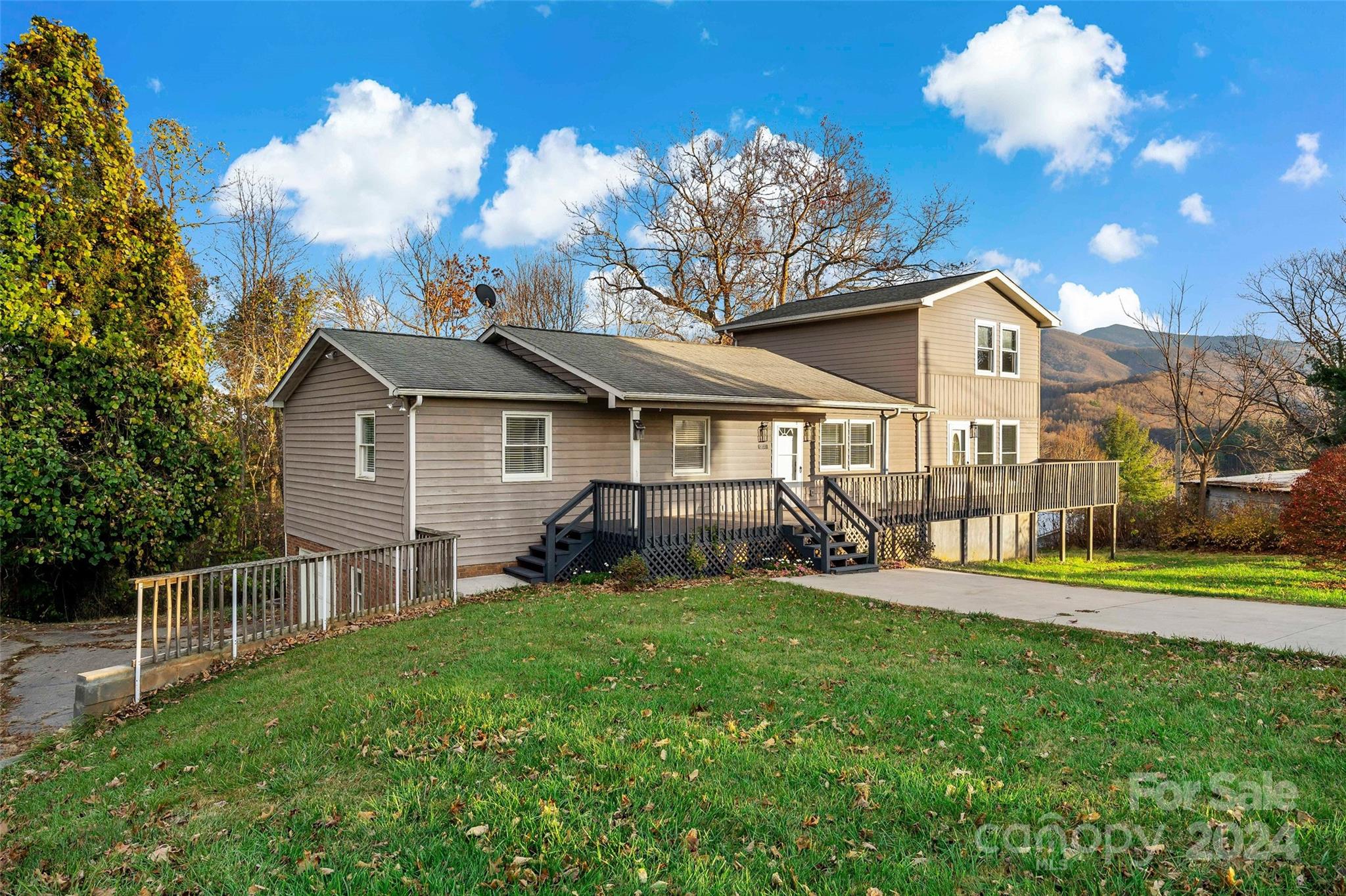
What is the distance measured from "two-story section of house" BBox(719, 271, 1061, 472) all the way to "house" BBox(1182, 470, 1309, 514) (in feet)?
23.1

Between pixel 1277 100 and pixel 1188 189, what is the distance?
29.3 ft

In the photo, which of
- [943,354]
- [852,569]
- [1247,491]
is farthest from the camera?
[1247,491]

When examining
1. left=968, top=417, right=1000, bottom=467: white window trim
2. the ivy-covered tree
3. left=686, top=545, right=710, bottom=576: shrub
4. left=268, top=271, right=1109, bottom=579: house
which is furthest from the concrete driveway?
the ivy-covered tree

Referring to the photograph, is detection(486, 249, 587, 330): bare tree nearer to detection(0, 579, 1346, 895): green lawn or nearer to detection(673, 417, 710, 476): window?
detection(673, 417, 710, 476): window

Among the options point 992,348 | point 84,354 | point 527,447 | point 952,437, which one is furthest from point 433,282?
point 992,348

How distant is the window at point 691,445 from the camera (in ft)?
53.8

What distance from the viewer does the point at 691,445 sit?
54.5 feet

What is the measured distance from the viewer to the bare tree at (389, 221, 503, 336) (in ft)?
104

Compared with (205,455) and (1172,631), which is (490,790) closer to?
(1172,631)

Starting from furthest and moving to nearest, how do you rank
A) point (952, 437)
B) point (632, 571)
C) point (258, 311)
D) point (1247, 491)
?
1. point (1247, 491)
2. point (258, 311)
3. point (952, 437)
4. point (632, 571)

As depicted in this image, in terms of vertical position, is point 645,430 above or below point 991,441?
above

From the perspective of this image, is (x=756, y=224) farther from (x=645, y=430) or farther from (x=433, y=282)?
(x=645, y=430)

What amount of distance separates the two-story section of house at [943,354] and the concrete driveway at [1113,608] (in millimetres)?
8002

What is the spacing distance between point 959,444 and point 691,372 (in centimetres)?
901
